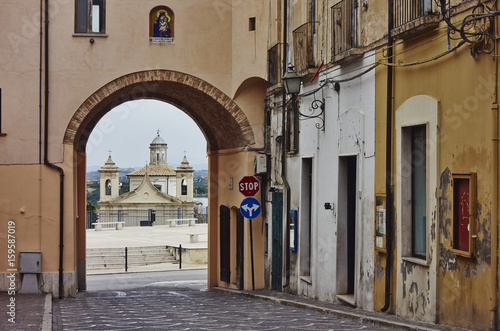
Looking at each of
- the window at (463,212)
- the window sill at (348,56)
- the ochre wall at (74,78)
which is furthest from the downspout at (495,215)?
the ochre wall at (74,78)

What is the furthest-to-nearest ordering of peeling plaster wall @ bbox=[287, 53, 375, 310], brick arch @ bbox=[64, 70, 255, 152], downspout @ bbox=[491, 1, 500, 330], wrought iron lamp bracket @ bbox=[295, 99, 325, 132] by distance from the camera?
Result: brick arch @ bbox=[64, 70, 255, 152], wrought iron lamp bracket @ bbox=[295, 99, 325, 132], peeling plaster wall @ bbox=[287, 53, 375, 310], downspout @ bbox=[491, 1, 500, 330]

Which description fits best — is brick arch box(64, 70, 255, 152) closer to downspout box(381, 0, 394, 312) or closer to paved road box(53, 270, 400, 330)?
paved road box(53, 270, 400, 330)

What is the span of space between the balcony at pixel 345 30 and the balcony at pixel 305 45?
5.23 ft

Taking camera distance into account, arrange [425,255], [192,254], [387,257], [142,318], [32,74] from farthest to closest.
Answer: [192,254]
[32,74]
[142,318]
[387,257]
[425,255]

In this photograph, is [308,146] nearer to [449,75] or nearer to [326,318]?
[326,318]

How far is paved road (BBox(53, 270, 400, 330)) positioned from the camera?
35.3ft

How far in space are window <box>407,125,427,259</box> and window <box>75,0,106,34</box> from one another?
9.78m

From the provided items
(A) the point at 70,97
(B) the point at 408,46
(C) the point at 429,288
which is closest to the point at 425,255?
(C) the point at 429,288

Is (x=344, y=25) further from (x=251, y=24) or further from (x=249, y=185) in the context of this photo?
(x=251, y=24)

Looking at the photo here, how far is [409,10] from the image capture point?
10766mm

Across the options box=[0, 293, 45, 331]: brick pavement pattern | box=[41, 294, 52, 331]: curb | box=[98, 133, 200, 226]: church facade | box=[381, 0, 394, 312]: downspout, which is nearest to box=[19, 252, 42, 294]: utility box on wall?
box=[0, 293, 45, 331]: brick pavement pattern

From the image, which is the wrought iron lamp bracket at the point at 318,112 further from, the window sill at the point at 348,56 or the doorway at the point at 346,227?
the window sill at the point at 348,56

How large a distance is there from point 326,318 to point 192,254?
22743 mm

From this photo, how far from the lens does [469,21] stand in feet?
28.5
